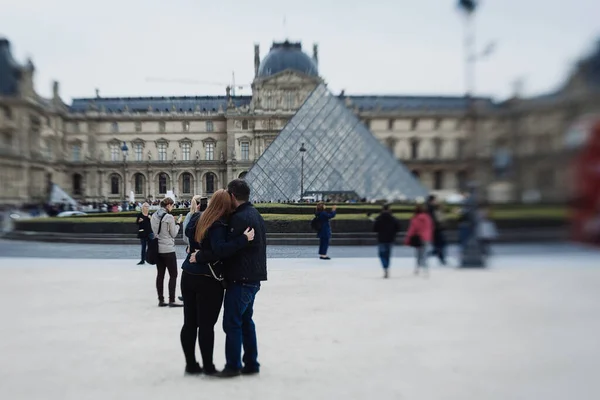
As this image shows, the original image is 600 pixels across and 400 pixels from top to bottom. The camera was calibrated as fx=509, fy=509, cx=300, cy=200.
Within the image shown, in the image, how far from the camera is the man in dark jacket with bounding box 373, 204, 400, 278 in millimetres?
5391

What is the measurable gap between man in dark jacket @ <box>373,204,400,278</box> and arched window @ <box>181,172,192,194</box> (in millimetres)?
2151

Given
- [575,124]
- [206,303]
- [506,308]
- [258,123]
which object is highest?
[258,123]

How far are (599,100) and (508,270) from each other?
84cm

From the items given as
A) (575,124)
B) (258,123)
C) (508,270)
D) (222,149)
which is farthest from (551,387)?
(258,123)

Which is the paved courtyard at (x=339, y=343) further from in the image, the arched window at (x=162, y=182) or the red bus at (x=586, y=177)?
the arched window at (x=162, y=182)

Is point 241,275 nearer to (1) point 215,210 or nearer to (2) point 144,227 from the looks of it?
(1) point 215,210

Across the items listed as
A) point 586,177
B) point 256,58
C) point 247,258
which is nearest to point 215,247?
point 247,258

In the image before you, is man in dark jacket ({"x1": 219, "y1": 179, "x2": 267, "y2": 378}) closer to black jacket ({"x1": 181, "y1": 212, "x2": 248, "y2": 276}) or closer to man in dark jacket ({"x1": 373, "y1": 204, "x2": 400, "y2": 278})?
black jacket ({"x1": 181, "y1": 212, "x2": 248, "y2": 276})

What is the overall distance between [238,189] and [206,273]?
1.78 feet

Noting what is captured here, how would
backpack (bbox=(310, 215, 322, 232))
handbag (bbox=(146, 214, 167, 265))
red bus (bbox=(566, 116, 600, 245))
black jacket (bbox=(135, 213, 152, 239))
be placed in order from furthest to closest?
backpack (bbox=(310, 215, 322, 232)) < handbag (bbox=(146, 214, 167, 265)) < black jacket (bbox=(135, 213, 152, 239)) < red bus (bbox=(566, 116, 600, 245))

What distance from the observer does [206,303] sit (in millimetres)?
3160

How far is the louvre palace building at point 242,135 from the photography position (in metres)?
1.15

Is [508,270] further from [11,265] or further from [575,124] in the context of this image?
[11,265]

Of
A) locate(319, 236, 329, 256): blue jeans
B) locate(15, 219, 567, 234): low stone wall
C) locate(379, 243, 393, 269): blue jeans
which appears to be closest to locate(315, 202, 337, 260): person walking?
locate(319, 236, 329, 256): blue jeans
